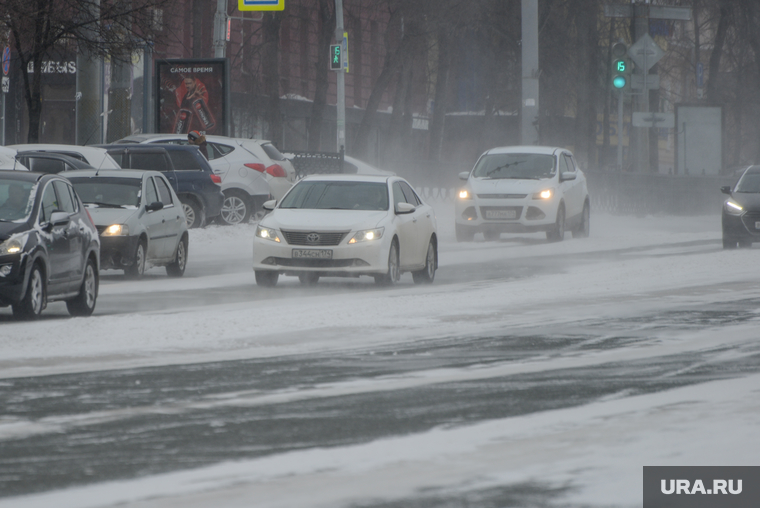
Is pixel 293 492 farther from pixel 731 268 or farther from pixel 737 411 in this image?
pixel 731 268

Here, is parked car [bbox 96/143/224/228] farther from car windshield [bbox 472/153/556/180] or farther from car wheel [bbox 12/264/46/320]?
car wheel [bbox 12/264/46/320]

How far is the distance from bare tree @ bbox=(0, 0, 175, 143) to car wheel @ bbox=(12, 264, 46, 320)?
12.9 m

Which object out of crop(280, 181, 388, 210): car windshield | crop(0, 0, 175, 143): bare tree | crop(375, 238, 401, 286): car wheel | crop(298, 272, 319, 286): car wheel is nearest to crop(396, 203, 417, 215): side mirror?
crop(280, 181, 388, 210): car windshield

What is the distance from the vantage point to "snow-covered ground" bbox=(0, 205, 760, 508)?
555 cm

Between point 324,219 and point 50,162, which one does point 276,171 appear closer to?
point 50,162

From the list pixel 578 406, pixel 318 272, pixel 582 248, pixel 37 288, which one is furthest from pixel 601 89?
pixel 578 406

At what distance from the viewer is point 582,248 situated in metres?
24.2

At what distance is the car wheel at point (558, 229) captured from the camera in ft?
85.9

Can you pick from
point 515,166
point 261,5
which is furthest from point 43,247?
point 261,5

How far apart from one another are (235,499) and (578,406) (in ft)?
8.88

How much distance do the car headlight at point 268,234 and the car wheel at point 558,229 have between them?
10780 millimetres

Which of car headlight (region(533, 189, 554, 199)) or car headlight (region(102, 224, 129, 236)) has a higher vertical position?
car headlight (region(533, 189, 554, 199))

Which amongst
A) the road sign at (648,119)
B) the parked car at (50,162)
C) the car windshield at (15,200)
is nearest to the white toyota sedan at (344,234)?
the car windshield at (15,200)

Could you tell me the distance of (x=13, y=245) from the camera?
11.9 m
